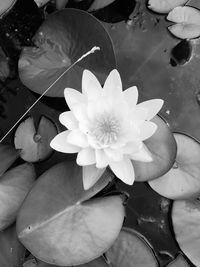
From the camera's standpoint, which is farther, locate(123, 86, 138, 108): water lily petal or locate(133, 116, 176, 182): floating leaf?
locate(133, 116, 176, 182): floating leaf

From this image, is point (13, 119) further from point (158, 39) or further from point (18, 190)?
point (158, 39)

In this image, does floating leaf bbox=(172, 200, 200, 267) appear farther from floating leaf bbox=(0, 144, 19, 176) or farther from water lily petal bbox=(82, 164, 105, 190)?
floating leaf bbox=(0, 144, 19, 176)

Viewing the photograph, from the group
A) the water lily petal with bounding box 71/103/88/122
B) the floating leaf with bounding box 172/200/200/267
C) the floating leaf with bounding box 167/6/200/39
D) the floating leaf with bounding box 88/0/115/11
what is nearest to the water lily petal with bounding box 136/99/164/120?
the water lily petal with bounding box 71/103/88/122

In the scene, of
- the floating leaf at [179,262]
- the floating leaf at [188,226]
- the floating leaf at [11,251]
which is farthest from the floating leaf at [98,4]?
the floating leaf at [179,262]

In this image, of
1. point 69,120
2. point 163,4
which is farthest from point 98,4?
point 69,120

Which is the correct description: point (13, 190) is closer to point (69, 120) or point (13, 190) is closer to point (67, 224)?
point (67, 224)

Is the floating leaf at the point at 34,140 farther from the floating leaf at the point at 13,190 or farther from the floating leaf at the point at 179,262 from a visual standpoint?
the floating leaf at the point at 179,262
